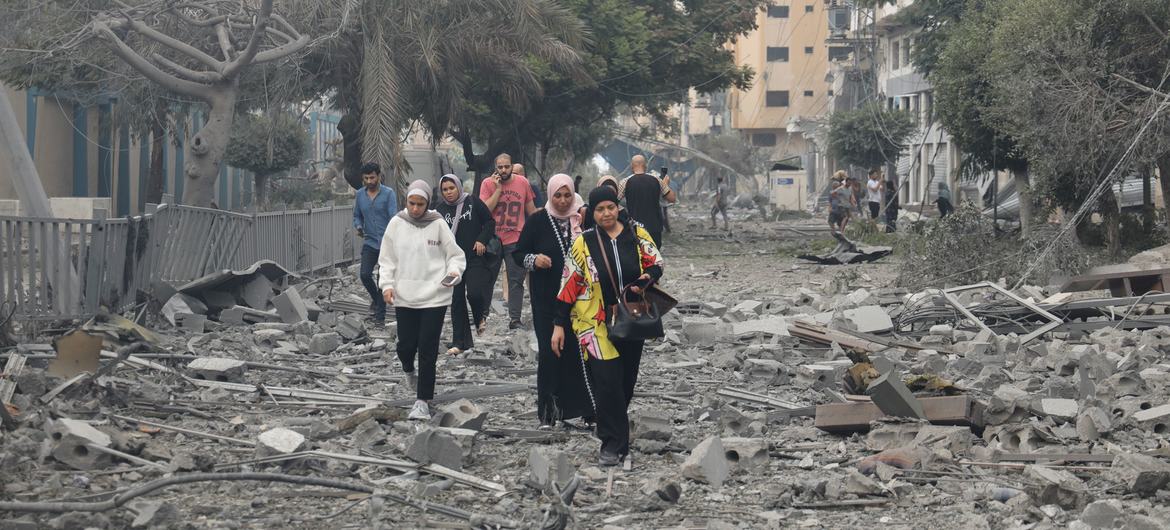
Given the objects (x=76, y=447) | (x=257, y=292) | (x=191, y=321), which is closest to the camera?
(x=76, y=447)

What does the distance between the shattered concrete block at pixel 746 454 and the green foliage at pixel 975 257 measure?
9.60 metres

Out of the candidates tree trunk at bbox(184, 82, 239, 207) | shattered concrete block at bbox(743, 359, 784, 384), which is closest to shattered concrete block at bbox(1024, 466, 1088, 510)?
shattered concrete block at bbox(743, 359, 784, 384)

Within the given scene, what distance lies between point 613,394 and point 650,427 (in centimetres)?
79

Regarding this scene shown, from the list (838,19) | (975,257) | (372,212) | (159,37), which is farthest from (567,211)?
(838,19)

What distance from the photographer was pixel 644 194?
15188 mm

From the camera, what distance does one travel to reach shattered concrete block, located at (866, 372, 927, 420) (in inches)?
302

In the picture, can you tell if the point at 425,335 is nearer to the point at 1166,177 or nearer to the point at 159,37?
the point at 159,37

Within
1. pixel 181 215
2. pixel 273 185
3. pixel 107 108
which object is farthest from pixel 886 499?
pixel 273 185

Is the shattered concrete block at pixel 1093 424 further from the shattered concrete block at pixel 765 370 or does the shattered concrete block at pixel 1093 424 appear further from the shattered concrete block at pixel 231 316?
the shattered concrete block at pixel 231 316

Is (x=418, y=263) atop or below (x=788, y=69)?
below

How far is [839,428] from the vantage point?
8047 mm

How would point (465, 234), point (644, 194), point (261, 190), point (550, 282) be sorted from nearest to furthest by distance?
point (550, 282) < point (465, 234) < point (644, 194) < point (261, 190)

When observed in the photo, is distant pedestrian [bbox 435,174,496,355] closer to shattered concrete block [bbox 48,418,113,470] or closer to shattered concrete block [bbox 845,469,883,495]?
shattered concrete block [bbox 48,418,113,470]

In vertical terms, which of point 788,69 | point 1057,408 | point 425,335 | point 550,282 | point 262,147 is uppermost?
point 788,69
